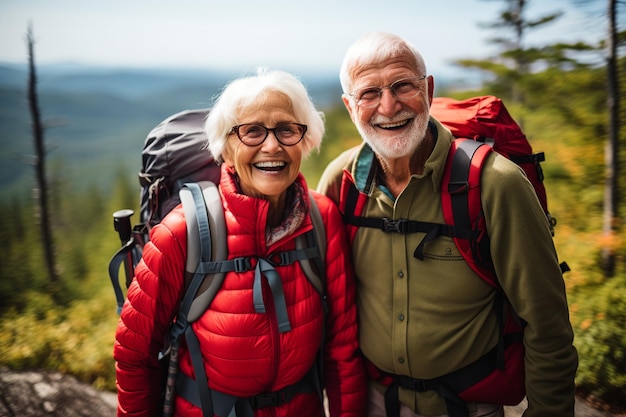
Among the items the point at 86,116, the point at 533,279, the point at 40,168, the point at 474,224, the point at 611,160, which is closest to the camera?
the point at 533,279

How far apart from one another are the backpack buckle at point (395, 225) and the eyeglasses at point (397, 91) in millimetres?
686

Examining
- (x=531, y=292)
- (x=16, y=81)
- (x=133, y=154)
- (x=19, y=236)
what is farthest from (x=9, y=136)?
(x=531, y=292)

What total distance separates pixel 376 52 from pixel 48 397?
4385 millimetres

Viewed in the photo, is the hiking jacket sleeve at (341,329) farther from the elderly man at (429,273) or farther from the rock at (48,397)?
the rock at (48,397)

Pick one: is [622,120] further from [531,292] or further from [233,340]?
[233,340]

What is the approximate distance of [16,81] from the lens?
24.7 feet

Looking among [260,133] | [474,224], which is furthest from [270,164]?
[474,224]

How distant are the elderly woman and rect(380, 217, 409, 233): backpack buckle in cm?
28

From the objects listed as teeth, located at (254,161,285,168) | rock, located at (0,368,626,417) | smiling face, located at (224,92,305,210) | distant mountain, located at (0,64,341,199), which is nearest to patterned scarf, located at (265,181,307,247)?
smiling face, located at (224,92,305,210)

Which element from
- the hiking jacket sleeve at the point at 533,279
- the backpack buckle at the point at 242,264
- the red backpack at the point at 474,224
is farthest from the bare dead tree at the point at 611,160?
the backpack buckle at the point at 242,264

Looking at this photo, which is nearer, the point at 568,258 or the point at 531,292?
the point at 531,292

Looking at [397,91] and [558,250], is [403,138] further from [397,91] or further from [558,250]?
[558,250]

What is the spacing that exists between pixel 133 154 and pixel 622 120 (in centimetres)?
1841

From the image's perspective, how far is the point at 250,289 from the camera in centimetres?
196
